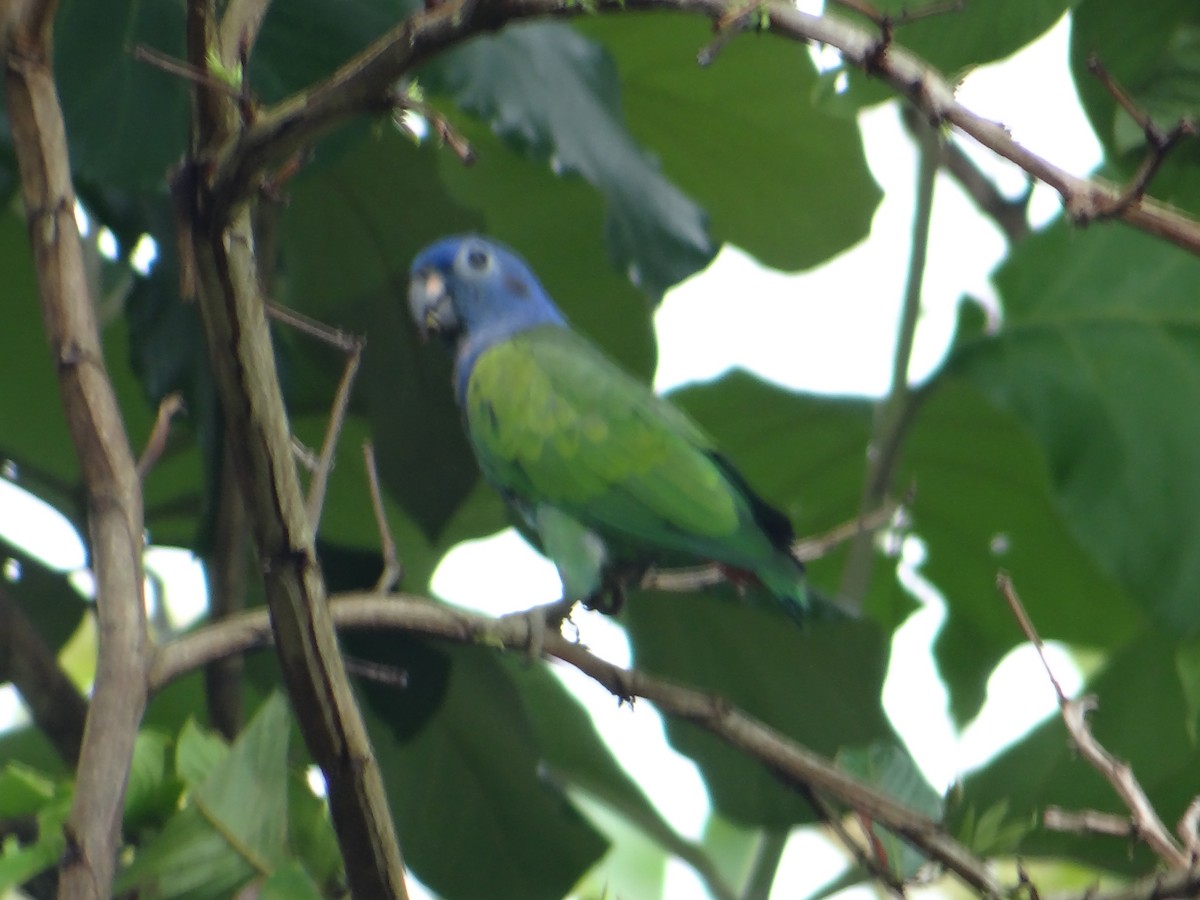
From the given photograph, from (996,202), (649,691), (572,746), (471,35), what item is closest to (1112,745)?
(572,746)

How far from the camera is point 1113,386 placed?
1723 millimetres

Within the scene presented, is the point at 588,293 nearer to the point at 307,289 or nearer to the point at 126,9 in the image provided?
the point at 307,289

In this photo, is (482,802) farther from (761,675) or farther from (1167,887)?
(1167,887)

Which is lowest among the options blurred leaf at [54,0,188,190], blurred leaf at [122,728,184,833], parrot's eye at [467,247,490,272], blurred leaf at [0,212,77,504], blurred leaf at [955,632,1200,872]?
blurred leaf at [955,632,1200,872]

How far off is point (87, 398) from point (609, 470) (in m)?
0.69

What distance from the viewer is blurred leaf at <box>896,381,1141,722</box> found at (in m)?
1.94

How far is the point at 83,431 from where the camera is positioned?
32.4 inches

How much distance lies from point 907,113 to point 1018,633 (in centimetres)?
74

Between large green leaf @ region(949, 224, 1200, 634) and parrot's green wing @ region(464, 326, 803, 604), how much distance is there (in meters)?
0.47

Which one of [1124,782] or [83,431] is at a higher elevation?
A: [83,431]

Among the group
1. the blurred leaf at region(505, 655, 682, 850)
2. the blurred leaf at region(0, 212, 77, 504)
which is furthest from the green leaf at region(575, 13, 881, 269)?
the blurred leaf at region(0, 212, 77, 504)

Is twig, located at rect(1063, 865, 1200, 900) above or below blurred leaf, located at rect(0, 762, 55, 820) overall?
below

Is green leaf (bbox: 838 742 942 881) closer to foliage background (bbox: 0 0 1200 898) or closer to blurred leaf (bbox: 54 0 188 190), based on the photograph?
foliage background (bbox: 0 0 1200 898)

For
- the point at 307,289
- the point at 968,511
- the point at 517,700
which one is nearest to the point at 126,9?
the point at 307,289
